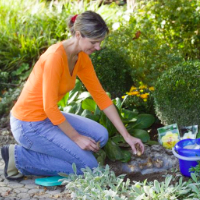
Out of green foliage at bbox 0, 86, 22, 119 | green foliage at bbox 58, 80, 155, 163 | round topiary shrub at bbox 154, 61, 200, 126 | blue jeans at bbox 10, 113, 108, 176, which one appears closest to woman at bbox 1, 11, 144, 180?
blue jeans at bbox 10, 113, 108, 176

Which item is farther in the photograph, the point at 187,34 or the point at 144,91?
the point at 187,34

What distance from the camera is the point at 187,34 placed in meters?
6.20

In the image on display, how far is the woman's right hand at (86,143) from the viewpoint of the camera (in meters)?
Result: 3.81

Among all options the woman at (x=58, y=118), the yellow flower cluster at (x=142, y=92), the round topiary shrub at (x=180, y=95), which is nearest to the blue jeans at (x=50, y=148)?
the woman at (x=58, y=118)

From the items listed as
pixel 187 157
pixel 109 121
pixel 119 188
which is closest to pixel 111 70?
pixel 109 121

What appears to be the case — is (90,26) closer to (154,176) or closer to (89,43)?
(89,43)

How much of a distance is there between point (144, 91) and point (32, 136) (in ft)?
6.34

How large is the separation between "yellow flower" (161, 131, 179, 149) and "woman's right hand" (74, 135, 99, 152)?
0.93 metres

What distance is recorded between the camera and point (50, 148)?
394cm

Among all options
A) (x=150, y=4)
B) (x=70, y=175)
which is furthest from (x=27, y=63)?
(x=70, y=175)

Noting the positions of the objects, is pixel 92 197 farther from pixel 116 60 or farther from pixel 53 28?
pixel 53 28

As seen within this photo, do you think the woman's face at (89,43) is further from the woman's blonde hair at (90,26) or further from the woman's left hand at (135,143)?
the woman's left hand at (135,143)

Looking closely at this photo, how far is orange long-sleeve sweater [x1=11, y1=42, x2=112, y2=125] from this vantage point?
3.62 metres

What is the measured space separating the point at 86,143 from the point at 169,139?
106 centimetres
